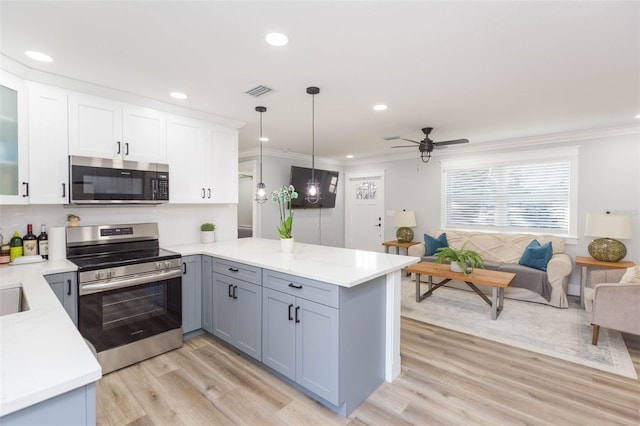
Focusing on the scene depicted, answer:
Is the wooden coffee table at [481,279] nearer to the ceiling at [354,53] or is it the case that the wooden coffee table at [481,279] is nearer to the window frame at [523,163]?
the window frame at [523,163]

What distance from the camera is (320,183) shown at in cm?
691

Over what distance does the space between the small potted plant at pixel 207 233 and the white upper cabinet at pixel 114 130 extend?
0.92 meters

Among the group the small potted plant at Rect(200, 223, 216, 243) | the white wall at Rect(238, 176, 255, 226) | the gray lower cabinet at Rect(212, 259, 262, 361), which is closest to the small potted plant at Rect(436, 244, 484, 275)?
the gray lower cabinet at Rect(212, 259, 262, 361)

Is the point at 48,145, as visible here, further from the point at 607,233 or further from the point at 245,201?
the point at 607,233

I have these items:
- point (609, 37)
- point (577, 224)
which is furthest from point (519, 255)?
point (609, 37)

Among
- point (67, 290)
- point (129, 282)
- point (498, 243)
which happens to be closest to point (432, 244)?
point (498, 243)

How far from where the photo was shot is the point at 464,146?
5.60 meters

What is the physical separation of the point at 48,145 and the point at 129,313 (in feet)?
5.07

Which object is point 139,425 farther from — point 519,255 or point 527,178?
point 527,178

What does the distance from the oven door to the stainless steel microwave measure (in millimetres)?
835

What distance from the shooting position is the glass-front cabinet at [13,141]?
2.31 metres

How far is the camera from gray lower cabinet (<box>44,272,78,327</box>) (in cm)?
230

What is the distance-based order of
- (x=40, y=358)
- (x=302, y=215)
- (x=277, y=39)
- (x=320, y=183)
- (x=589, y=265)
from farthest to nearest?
(x=320, y=183) → (x=302, y=215) → (x=589, y=265) → (x=277, y=39) → (x=40, y=358)

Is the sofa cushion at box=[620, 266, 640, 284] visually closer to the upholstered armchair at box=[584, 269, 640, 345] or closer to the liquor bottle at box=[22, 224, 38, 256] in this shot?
the upholstered armchair at box=[584, 269, 640, 345]
